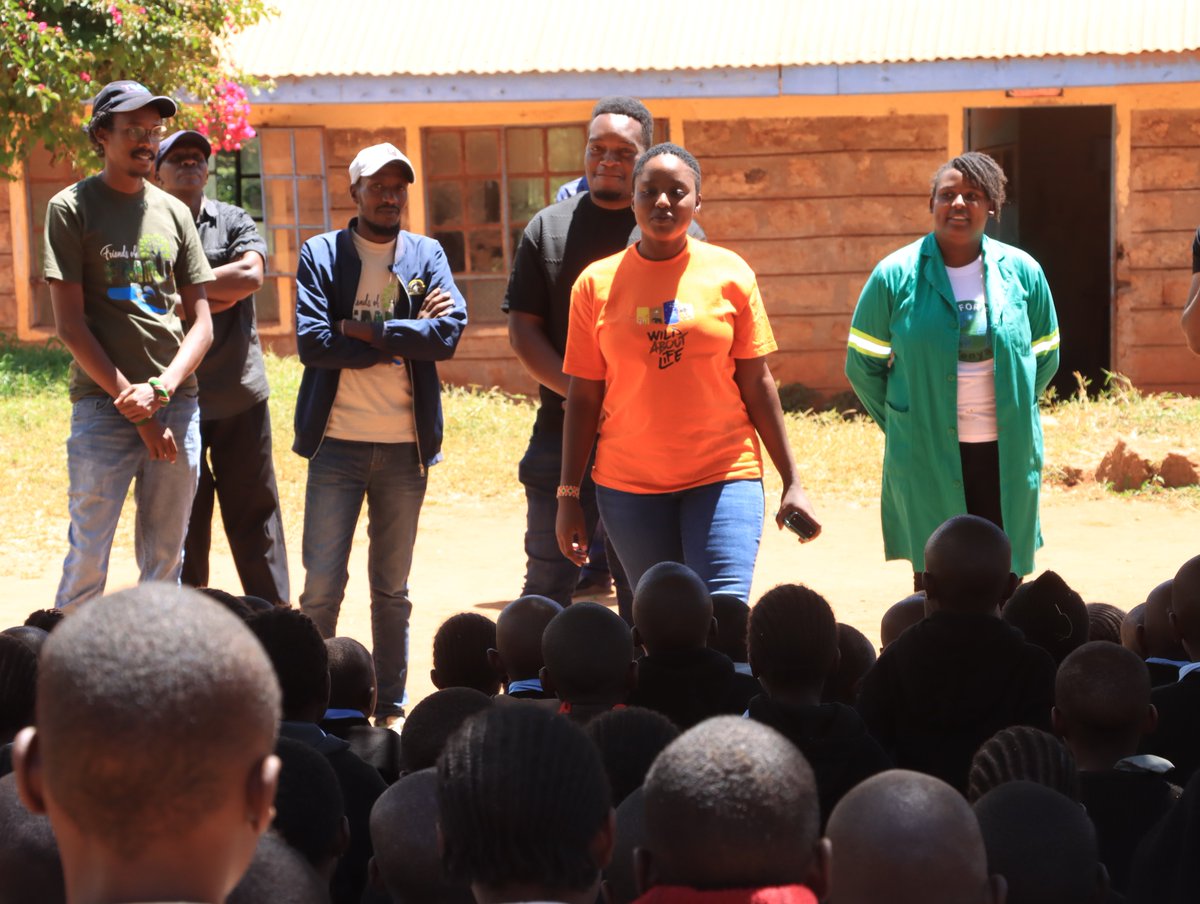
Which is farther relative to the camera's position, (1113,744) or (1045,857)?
(1113,744)

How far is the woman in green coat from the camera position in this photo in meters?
4.57

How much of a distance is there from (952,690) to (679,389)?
128 centimetres

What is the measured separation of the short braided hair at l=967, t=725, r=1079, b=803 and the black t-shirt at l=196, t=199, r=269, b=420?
3.48m

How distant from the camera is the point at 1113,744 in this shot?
8.98ft

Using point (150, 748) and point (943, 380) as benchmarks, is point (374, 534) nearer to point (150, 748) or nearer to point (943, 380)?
point (943, 380)

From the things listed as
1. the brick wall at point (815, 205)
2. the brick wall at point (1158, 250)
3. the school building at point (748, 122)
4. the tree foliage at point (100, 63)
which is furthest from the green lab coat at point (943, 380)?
the tree foliage at point (100, 63)

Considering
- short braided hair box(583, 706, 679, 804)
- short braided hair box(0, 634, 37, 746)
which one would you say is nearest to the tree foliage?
short braided hair box(0, 634, 37, 746)

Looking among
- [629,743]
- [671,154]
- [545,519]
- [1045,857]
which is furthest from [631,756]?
[545,519]

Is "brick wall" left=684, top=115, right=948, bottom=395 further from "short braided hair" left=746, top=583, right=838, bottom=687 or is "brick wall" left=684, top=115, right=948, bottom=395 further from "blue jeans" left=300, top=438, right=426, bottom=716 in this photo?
"short braided hair" left=746, top=583, right=838, bottom=687

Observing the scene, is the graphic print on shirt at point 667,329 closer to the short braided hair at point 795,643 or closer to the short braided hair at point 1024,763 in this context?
the short braided hair at point 795,643

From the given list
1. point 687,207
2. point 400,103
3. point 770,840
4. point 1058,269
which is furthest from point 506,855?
point 1058,269

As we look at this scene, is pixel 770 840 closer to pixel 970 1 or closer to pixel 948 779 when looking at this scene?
pixel 948 779

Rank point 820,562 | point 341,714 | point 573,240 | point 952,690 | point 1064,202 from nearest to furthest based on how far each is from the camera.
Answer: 1. point 952,690
2. point 341,714
3. point 573,240
4. point 820,562
5. point 1064,202

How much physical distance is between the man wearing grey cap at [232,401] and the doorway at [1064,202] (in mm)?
9710
